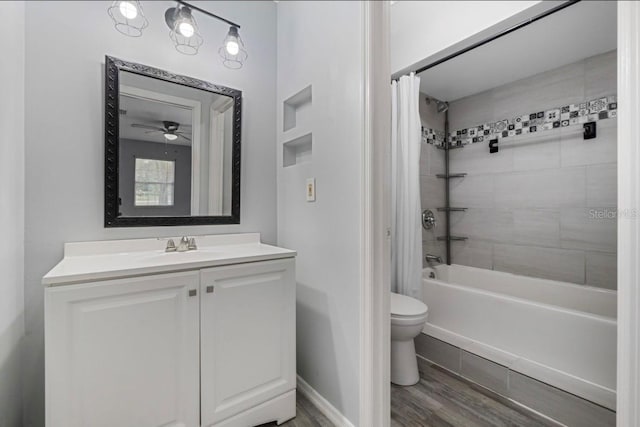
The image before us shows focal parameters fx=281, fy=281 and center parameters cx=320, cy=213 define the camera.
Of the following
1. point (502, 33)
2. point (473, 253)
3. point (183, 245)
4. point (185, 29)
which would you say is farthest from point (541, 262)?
point (185, 29)

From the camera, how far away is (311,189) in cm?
159

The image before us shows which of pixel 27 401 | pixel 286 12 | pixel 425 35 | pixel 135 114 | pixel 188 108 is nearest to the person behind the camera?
pixel 27 401

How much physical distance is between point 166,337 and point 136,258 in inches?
15.6

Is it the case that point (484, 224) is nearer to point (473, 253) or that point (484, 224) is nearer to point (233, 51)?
point (473, 253)

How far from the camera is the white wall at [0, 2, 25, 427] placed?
3.28 ft

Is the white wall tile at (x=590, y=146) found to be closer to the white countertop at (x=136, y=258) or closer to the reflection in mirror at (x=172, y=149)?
the white countertop at (x=136, y=258)

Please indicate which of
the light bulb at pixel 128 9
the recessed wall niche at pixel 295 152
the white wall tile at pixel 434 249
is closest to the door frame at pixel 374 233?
the recessed wall niche at pixel 295 152

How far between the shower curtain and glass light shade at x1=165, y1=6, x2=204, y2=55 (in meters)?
1.42

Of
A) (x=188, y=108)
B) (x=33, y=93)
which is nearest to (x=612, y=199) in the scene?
(x=188, y=108)

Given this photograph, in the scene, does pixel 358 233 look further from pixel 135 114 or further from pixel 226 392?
pixel 135 114

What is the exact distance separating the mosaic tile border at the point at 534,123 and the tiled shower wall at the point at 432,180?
9 centimetres

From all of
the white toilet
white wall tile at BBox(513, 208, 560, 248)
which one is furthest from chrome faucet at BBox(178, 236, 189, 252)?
Result: white wall tile at BBox(513, 208, 560, 248)

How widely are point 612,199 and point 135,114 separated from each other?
320cm

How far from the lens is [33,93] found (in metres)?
1.22
